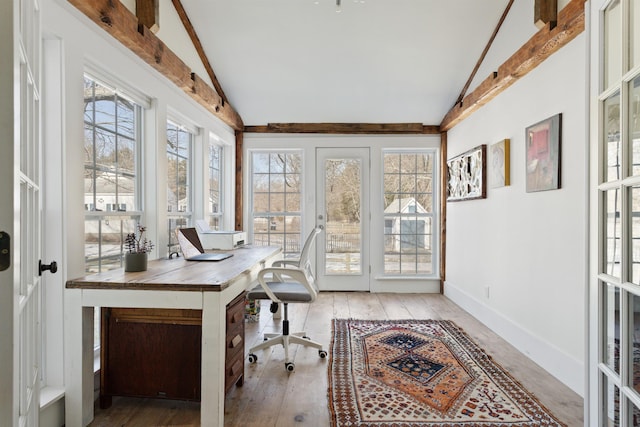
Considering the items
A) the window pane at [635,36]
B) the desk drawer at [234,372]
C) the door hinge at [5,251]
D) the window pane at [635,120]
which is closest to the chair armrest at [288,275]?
the desk drawer at [234,372]

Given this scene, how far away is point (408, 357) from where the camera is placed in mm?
2766

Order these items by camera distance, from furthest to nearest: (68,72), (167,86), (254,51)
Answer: (254,51), (167,86), (68,72)

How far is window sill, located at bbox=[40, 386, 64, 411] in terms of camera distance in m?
1.76

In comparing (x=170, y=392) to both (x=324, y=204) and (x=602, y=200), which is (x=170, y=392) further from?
(x=324, y=204)

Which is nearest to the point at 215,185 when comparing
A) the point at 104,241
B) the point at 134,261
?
the point at 104,241

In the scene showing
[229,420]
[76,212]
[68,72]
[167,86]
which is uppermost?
[167,86]

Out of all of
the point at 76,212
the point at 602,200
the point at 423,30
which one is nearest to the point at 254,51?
the point at 423,30

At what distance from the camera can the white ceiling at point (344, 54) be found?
3.26m

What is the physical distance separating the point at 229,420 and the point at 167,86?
7.84 feet

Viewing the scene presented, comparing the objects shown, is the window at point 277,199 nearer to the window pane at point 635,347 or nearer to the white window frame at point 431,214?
the white window frame at point 431,214

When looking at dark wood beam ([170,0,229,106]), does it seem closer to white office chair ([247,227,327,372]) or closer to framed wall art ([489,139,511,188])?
white office chair ([247,227,327,372])

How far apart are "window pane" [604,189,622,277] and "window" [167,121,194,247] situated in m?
2.90

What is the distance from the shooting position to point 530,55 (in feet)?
8.84

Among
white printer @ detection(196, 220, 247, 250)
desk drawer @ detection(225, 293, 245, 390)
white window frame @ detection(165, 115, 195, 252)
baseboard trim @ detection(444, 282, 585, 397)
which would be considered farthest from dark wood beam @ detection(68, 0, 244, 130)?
baseboard trim @ detection(444, 282, 585, 397)
